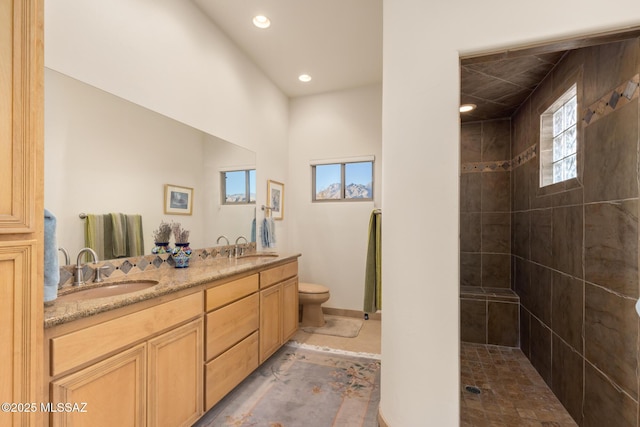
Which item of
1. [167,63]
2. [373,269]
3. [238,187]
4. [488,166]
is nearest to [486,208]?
[488,166]

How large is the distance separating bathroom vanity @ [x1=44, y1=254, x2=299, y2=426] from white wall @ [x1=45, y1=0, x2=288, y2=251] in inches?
48.3

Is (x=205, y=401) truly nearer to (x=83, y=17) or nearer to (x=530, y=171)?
(x=83, y=17)

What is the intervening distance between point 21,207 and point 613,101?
2.64 m

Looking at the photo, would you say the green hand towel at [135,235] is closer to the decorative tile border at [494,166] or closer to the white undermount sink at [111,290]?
the white undermount sink at [111,290]

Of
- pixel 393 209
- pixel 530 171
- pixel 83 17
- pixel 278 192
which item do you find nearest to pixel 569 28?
pixel 393 209

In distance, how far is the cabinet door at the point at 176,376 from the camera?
140cm

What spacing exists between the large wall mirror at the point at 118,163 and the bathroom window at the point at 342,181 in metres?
1.55

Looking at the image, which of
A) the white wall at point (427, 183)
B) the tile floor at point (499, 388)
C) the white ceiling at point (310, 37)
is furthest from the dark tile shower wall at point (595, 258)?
the white ceiling at point (310, 37)

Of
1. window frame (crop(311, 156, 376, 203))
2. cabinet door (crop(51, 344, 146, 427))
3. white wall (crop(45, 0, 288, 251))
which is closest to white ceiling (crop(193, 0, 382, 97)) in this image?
white wall (crop(45, 0, 288, 251))

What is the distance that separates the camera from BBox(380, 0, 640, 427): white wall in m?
1.42

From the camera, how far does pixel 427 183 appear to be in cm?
149

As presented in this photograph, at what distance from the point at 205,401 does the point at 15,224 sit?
4.54ft

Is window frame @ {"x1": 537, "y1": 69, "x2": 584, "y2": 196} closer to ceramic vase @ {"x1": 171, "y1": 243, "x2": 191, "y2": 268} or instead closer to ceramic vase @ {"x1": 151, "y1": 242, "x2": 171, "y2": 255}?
ceramic vase @ {"x1": 171, "y1": 243, "x2": 191, "y2": 268}

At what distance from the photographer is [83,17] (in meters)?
1.61
